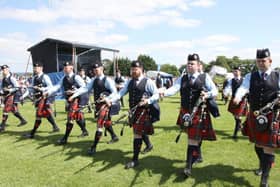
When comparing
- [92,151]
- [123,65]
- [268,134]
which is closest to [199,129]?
[268,134]

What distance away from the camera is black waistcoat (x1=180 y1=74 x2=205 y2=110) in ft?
13.3

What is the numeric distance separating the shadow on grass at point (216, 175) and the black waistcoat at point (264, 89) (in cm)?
106

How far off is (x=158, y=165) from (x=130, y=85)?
1.37m

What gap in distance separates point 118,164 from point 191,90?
176cm

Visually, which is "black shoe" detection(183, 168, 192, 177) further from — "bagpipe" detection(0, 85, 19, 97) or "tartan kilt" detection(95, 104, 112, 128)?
"bagpipe" detection(0, 85, 19, 97)

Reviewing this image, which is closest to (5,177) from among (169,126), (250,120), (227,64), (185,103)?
(185,103)

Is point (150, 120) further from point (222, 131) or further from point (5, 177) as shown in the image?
point (222, 131)

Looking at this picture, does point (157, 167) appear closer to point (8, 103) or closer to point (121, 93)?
point (121, 93)

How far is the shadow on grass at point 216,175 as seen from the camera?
12.9ft

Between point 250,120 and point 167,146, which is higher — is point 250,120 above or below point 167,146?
above

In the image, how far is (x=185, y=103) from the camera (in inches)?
165

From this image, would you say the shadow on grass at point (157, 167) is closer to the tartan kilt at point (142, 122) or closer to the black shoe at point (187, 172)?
the black shoe at point (187, 172)

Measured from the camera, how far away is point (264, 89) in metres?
3.58

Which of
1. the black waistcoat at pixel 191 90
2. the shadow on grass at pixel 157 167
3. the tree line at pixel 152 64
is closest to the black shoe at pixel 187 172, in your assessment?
the shadow on grass at pixel 157 167
